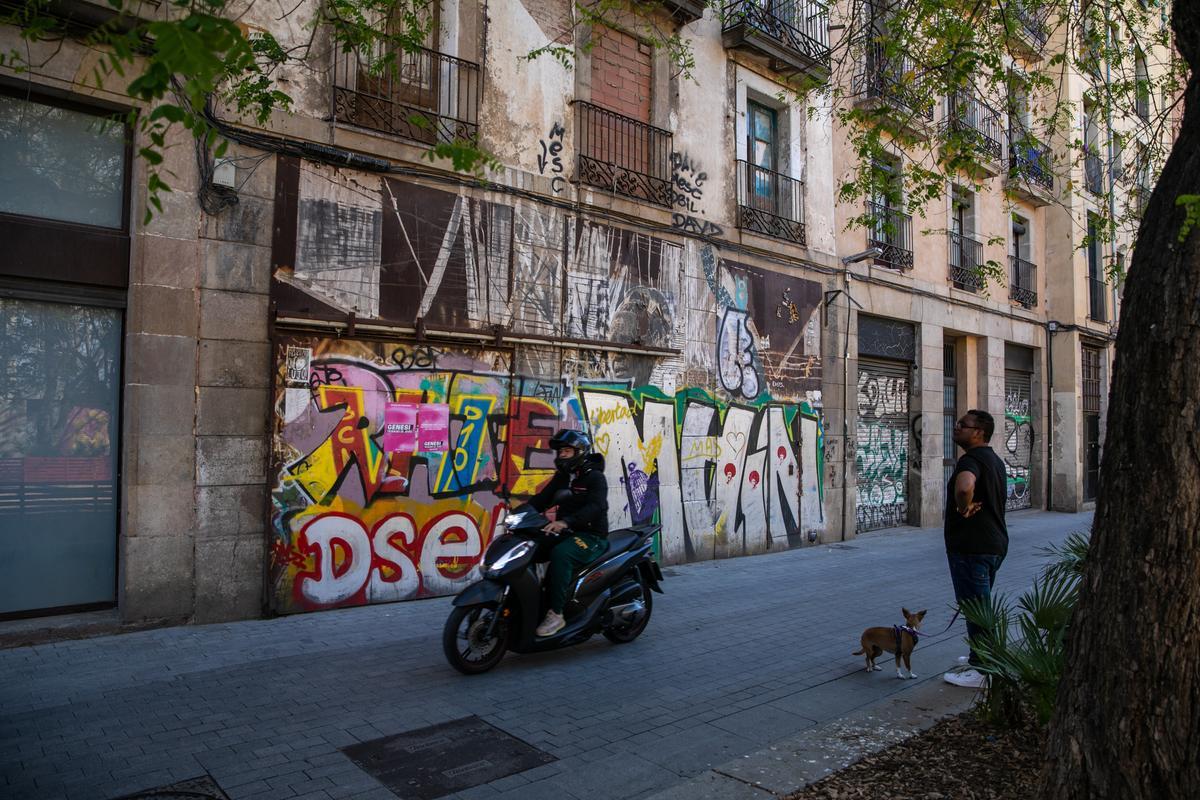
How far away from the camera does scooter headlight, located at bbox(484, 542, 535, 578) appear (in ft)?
18.5

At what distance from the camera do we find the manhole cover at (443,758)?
3.88 metres

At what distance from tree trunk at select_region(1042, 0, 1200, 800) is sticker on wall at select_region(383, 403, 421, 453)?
6486 millimetres

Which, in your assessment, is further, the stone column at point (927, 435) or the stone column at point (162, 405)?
the stone column at point (927, 435)

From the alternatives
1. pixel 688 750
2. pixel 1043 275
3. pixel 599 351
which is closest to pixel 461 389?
pixel 599 351

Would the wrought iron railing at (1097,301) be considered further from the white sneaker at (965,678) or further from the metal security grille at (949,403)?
the white sneaker at (965,678)

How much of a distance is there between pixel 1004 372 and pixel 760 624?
1383 cm

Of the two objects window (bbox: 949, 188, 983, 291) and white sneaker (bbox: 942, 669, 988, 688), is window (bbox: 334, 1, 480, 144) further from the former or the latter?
window (bbox: 949, 188, 983, 291)

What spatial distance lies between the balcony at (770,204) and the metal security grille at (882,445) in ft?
10.2

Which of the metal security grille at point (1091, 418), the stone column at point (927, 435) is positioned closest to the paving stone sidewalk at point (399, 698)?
the stone column at point (927, 435)

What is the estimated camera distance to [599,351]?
10211 mm

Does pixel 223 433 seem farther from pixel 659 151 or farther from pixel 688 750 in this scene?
pixel 659 151

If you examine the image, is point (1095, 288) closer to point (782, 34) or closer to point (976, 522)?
point (782, 34)

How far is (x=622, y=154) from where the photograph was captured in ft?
35.4

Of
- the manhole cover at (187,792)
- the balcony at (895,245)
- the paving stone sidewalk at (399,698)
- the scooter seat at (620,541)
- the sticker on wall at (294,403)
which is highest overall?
the balcony at (895,245)
